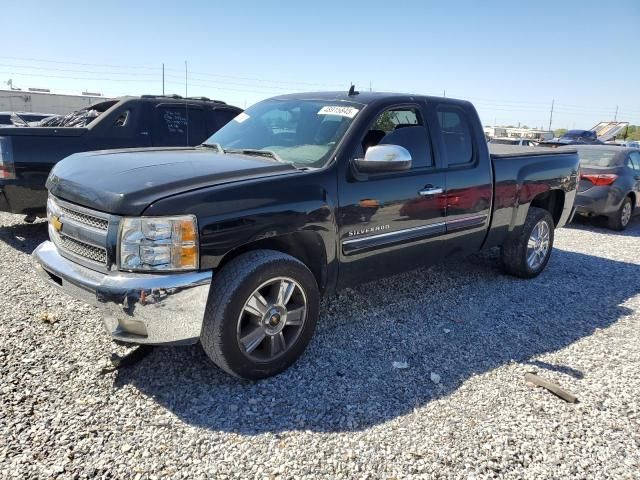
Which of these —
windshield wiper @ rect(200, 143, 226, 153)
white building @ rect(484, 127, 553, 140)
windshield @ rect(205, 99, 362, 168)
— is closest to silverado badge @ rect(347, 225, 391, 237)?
windshield @ rect(205, 99, 362, 168)

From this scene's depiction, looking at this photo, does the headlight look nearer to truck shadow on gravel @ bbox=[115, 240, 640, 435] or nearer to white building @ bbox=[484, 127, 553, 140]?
truck shadow on gravel @ bbox=[115, 240, 640, 435]

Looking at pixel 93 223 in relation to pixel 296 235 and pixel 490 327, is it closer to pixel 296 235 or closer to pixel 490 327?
pixel 296 235

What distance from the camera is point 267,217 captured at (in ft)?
10.0

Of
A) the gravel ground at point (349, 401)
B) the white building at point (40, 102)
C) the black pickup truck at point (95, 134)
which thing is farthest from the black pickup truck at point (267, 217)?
the white building at point (40, 102)

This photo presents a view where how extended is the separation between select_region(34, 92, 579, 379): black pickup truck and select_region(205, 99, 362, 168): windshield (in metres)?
0.01

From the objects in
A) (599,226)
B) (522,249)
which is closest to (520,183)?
(522,249)

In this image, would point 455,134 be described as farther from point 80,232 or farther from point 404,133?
point 80,232

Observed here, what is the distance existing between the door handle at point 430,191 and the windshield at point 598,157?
648 cm

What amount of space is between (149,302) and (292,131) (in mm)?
1913

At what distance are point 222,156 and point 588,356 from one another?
3215mm

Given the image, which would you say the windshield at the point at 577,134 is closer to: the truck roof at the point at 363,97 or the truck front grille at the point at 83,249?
the truck roof at the point at 363,97

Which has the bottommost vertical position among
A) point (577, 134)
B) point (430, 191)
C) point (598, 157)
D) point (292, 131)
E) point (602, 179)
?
point (602, 179)

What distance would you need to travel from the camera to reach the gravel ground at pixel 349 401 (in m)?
2.51

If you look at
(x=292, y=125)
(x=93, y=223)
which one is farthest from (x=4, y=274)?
(x=292, y=125)
